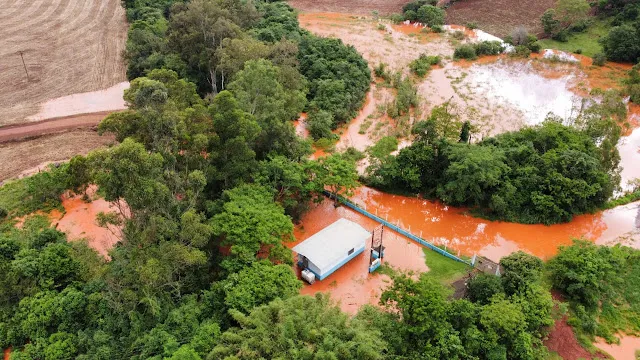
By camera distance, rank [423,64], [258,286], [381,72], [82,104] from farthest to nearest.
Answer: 1. [423,64]
2. [381,72]
3. [82,104]
4. [258,286]

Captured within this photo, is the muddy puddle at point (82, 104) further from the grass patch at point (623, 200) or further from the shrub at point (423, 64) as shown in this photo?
the grass patch at point (623, 200)

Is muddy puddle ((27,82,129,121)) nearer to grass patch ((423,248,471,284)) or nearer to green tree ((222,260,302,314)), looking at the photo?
green tree ((222,260,302,314))

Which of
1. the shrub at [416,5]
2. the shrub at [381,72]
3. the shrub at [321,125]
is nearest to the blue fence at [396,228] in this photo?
the shrub at [321,125]

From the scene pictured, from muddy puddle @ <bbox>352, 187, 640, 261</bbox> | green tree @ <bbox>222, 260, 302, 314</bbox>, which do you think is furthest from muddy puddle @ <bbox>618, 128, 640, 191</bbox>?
green tree @ <bbox>222, 260, 302, 314</bbox>

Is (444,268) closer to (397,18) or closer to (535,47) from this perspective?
(535,47)

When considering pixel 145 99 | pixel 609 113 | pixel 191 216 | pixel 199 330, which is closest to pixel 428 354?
pixel 199 330

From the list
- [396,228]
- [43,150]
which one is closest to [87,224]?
[43,150]

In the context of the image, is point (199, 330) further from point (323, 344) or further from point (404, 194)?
point (404, 194)
